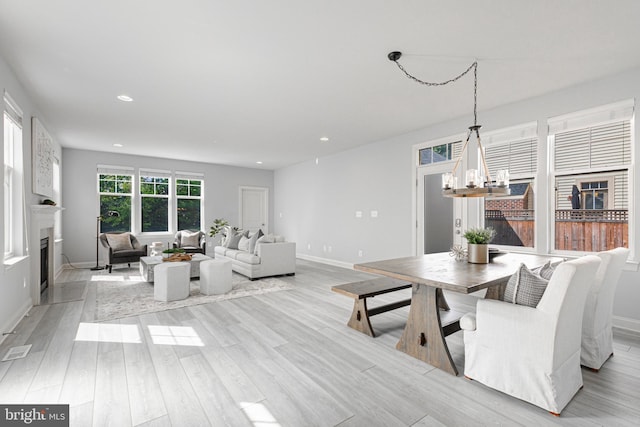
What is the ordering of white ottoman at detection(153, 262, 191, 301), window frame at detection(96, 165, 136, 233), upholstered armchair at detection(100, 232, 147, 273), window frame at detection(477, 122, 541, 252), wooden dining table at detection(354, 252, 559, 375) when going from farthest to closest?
1. window frame at detection(96, 165, 136, 233)
2. upholstered armchair at detection(100, 232, 147, 273)
3. white ottoman at detection(153, 262, 191, 301)
4. window frame at detection(477, 122, 541, 252)
5. wooden dining table at detection(354, 252, 559, 375)

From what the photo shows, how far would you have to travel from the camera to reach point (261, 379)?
2.20 m

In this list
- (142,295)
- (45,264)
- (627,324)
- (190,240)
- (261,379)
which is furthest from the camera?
(190,240)

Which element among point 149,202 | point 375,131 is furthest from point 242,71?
point 149,202

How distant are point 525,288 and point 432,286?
2.01ft

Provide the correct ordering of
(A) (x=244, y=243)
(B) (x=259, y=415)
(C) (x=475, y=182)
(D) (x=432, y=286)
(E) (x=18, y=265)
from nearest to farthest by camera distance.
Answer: (B) (x=259, y=415) < (D) (x=432, y=286) < (C) (x=475, y=182) < (E) (x=18, y=265) < (A) (x=244, y=243)

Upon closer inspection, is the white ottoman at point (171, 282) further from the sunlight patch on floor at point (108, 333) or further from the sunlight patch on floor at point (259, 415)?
the sunlight patch on floor at point (259, 415)

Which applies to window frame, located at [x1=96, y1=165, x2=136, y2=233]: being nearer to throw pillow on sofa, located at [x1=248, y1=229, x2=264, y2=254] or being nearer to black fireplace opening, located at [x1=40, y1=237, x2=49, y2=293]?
black fireplace opening, located at [x1=40, y1=237, x2=49, y2=293]

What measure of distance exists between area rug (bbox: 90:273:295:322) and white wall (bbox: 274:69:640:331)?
218 centimetres

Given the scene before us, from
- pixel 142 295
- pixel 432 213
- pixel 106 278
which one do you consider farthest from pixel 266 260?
pixel 432 213

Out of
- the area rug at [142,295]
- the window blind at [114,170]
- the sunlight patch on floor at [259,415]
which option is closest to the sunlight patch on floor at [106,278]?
the area rug at [142,295]

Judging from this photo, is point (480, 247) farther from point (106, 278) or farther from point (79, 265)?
point (79, 265)

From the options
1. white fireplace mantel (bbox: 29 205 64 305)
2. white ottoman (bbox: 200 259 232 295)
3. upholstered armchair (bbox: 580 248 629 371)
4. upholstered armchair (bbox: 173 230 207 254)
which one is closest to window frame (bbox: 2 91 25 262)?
white fireplace mantel (bbox: 29 205 64 305)

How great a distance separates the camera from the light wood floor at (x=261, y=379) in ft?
5.91

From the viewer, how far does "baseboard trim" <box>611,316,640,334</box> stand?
313 cm
